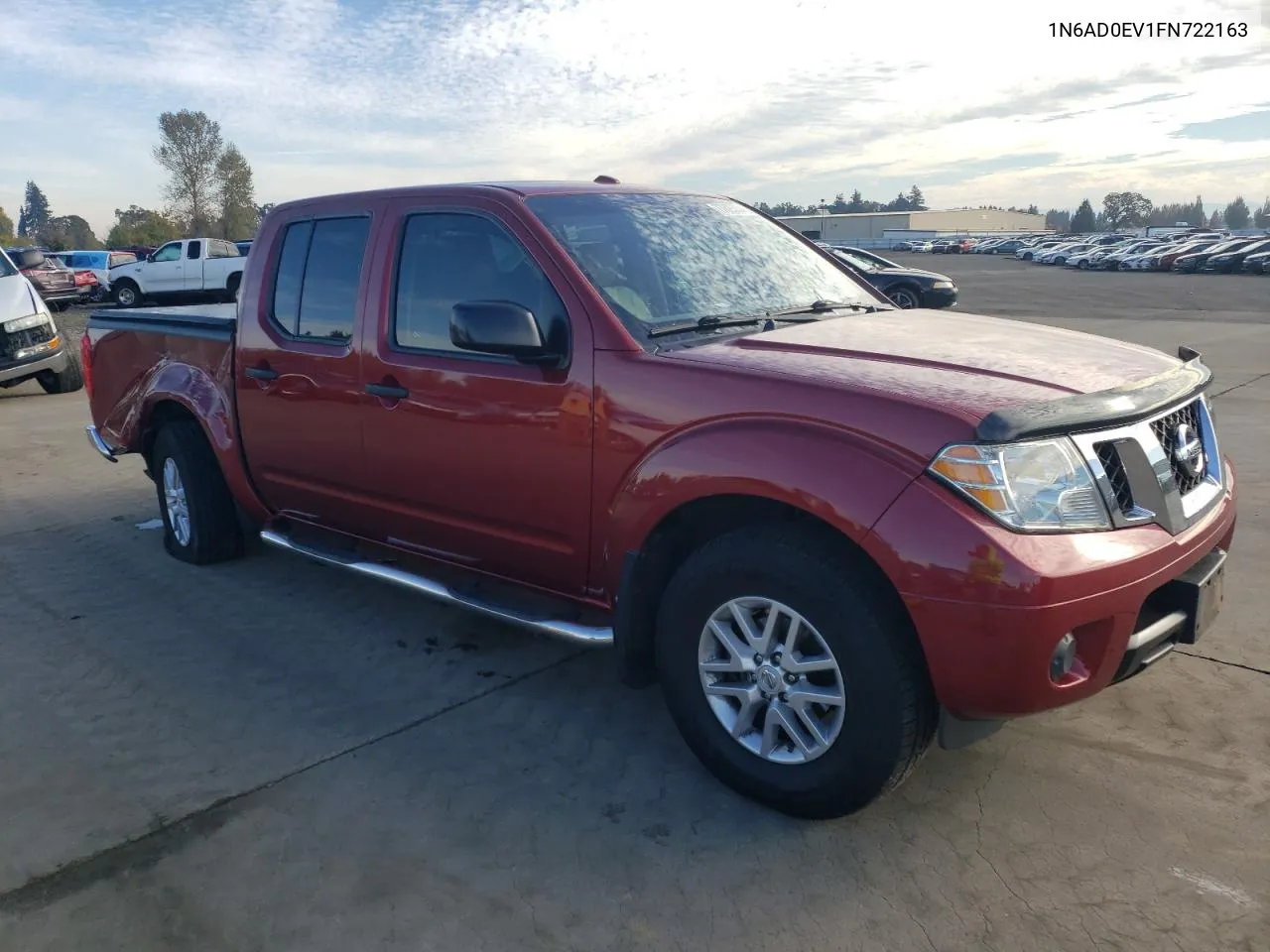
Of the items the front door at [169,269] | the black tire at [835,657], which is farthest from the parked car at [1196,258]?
the black tire at [835,657]

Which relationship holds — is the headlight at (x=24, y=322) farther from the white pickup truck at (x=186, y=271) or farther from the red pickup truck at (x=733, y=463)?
the white pickup truck at (x=186, y=271)

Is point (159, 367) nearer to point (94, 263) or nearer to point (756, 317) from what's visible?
point (756, 317)

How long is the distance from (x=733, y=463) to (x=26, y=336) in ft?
34.7

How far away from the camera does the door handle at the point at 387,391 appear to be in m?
3.84

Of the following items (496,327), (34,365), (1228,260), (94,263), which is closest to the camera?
(496,327)

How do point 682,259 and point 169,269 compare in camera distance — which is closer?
point 682,259

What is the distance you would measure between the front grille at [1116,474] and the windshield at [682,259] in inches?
53.9

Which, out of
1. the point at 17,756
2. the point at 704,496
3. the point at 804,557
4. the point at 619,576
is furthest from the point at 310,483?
the point at 804,557

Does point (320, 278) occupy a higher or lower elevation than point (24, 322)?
higher

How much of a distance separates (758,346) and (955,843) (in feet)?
5.18

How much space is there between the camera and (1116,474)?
8.85 feet

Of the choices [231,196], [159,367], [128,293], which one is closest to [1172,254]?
[128,293]

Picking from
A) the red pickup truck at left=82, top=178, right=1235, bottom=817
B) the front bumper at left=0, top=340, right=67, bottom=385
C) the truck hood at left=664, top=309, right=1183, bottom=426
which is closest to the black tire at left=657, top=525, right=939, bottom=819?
the red pickup truck at left=82, top=178, right=1235, bottom=817

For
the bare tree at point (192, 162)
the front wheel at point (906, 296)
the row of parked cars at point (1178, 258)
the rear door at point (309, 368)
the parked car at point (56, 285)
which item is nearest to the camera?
the rear door at point (309, 368)
